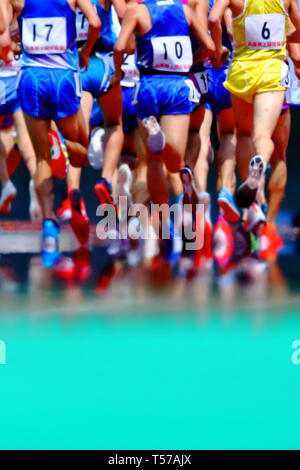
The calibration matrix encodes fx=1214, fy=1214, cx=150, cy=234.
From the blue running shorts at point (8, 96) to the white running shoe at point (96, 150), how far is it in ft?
3.99

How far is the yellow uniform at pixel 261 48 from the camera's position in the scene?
8.73 meters

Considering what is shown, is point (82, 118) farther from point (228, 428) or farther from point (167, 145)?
point (228, 428)

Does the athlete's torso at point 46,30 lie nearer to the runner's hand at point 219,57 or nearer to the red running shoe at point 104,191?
the red running shoe at point 104,191

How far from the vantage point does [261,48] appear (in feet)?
28.9

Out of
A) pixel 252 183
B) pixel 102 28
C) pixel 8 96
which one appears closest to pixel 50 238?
pixel 252 183

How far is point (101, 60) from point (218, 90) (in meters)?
1.00

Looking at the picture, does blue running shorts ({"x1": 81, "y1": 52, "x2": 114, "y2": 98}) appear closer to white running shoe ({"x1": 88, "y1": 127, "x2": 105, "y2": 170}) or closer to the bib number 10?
white running shoe ({"x1": 88, "y1": 127, "x2": 105, "y2": 170})

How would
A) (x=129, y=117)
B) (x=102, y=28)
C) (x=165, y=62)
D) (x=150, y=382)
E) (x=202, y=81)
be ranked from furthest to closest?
(x=129, y=117) → (x=102, y=28) → (x=202, y=81) → (x=165, y=62) → (x=150, y=382)

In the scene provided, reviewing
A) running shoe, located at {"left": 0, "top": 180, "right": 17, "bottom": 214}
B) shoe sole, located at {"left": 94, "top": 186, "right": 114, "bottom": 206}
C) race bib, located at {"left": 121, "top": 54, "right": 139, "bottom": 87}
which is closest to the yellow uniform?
shoe sole, located at {"left": 94, "top": 186, "right": 114, "bottom": 206}

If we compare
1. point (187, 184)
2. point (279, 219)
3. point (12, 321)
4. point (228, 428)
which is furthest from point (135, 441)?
point (279, 219)

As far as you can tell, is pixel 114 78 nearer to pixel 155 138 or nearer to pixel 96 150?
pixel 155 138

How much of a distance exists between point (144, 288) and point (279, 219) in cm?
602

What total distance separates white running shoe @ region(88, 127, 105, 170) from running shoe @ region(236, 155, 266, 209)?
1847 mm

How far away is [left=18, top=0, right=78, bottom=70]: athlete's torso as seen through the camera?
8445 mm
